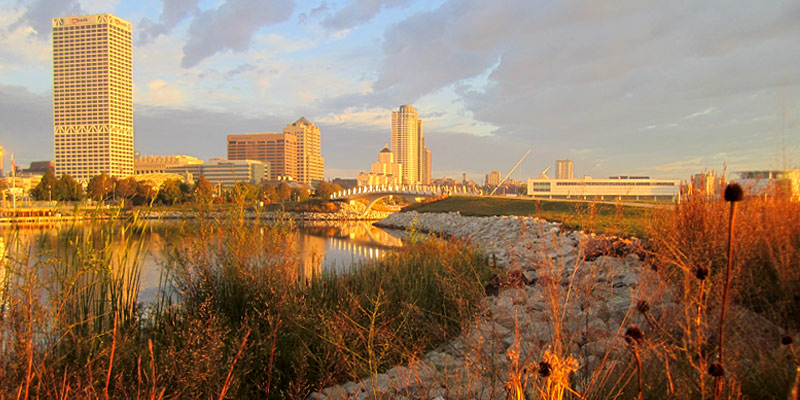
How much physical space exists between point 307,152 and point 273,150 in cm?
1588

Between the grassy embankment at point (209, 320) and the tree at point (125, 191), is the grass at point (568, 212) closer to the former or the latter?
the grassy embankment at point (209, 320)

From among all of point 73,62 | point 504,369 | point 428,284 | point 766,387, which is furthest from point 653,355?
point 73,62

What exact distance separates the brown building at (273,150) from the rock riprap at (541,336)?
146558mm

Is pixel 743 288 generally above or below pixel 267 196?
below

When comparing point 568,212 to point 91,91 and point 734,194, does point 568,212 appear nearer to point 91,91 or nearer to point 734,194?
point 734,194

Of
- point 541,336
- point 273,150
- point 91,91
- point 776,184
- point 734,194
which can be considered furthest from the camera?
point 273,150

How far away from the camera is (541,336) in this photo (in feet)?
12.1

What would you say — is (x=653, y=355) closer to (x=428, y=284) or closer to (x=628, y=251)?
(x=428, y=284)

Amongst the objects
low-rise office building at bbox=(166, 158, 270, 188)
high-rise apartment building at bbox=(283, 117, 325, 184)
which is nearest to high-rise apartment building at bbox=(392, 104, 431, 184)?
high-rise apartment building at bbox=(283, 117, 325, 184)

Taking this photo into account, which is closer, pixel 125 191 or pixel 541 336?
pixel 541 336

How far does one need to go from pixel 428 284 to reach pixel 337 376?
2415mm

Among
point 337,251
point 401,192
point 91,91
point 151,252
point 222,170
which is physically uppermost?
point 91,91

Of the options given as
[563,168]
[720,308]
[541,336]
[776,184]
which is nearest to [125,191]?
[541,336]

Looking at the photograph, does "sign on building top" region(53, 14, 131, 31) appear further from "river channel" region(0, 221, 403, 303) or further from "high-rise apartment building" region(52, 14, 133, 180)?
"river channel" region(0, 221, 403, 303)
